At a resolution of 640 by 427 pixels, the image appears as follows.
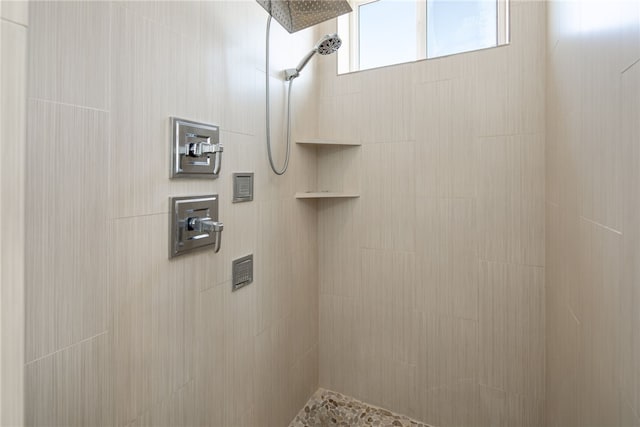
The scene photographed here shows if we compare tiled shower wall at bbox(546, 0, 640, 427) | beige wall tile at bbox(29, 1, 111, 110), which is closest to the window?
tiled shower wall at bbox(546, 0, 640, 427)

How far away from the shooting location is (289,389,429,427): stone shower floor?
1.70 m

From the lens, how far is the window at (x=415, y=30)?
5.08 feet

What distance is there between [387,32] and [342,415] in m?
2.08

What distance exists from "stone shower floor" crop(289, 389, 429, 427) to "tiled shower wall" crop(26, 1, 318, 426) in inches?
12.3

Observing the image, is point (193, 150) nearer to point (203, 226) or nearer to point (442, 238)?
point (203, 226)

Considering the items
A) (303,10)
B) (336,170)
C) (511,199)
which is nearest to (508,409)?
(511,199)

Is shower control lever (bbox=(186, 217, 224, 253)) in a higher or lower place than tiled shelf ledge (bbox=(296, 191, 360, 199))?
lower

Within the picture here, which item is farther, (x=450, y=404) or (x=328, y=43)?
(x=450, y=404)

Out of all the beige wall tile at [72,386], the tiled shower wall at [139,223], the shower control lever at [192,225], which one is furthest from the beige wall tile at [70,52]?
the beige wall tile at [72,386]

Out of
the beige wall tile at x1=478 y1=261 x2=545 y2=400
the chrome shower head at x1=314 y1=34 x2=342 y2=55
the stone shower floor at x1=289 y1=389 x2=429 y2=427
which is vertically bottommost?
the stone shower floor at x1=289 y1=389 x2=429 y2=427

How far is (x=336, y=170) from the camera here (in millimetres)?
1842

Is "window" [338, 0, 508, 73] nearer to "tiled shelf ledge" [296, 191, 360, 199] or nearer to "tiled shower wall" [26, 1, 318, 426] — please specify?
"tiled shower wall" [26, 1, 318, 426]

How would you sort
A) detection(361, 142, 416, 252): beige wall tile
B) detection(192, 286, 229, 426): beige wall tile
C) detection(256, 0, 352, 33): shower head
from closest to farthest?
detection(192, 286, 229, 426): beige wall tile → detection(256, 0, 352, 33): shower head → detection(361, 142, 416, 252): beige wall tile

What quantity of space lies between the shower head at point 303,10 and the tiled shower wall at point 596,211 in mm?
738
